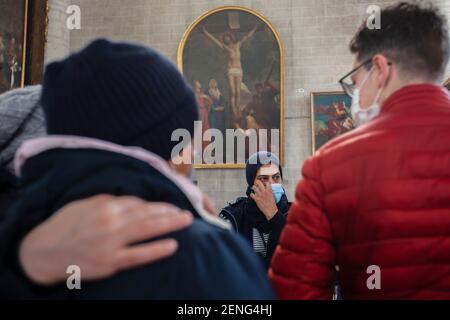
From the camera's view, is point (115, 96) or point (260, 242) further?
point (260, 242)

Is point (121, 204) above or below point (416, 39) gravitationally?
below

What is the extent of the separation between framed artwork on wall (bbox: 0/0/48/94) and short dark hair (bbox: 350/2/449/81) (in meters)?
3.46

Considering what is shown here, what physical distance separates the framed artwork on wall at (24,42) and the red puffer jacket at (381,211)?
347 cm

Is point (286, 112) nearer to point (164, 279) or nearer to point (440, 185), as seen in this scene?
point (440, 185)

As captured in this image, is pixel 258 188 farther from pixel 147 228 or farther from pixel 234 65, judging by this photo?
pixel 234 65

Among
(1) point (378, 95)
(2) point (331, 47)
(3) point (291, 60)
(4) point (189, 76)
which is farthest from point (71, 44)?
(1) point (378, 95)

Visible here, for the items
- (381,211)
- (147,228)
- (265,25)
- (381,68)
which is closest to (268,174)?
(381,68)

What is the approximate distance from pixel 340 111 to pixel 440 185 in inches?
297

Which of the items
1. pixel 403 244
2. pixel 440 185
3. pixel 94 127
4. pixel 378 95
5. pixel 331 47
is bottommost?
pixel 403 244

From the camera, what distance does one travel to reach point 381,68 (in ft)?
4.87

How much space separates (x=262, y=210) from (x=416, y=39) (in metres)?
2.27

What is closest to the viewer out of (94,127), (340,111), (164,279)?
(164,279)

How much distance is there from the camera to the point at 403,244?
129 cm

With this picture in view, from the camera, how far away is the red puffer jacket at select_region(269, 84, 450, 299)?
1.28 m
